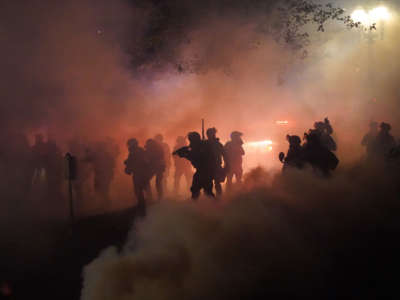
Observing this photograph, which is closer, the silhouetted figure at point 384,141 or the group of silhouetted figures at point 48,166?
the group of silhouetted figures at point 48,166

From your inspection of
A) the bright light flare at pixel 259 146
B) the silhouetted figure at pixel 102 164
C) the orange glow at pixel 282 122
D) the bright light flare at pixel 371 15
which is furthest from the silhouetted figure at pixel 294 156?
the bright light flare at pixel 371 15

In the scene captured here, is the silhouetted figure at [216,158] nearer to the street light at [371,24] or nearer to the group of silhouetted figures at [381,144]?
the group of silhouetted figures at [381,144]

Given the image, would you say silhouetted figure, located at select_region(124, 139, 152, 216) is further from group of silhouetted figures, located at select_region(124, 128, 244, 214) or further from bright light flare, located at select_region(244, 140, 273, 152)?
bright light flare, located at select_region(244, 140, 273, 152)

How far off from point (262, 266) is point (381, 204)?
2.26 m

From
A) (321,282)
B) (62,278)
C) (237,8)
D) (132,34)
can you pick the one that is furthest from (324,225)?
(237,8)

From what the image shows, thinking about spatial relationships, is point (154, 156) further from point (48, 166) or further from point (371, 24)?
point (371, 24)

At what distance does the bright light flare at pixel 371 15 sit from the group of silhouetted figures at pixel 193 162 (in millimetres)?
7498

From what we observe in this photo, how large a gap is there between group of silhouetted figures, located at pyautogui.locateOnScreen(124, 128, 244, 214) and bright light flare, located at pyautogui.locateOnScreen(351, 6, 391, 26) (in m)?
7.50

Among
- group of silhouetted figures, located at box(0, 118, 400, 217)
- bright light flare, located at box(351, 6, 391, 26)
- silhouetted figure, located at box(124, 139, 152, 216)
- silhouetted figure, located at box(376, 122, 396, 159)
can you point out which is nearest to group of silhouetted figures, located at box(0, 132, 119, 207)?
group of silhouetted figures, located at box(0, 118, 400, 217)

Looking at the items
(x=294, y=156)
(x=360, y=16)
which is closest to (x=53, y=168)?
(x=294, y=156)

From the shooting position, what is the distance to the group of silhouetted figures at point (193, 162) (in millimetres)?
5691

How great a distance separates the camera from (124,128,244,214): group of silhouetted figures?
5.69 m

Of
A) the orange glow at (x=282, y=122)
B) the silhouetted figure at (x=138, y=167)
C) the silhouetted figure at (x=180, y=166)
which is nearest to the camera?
the silhouetted figure at (x=138, y=167)

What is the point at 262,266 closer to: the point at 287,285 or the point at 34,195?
the point at 287,285
